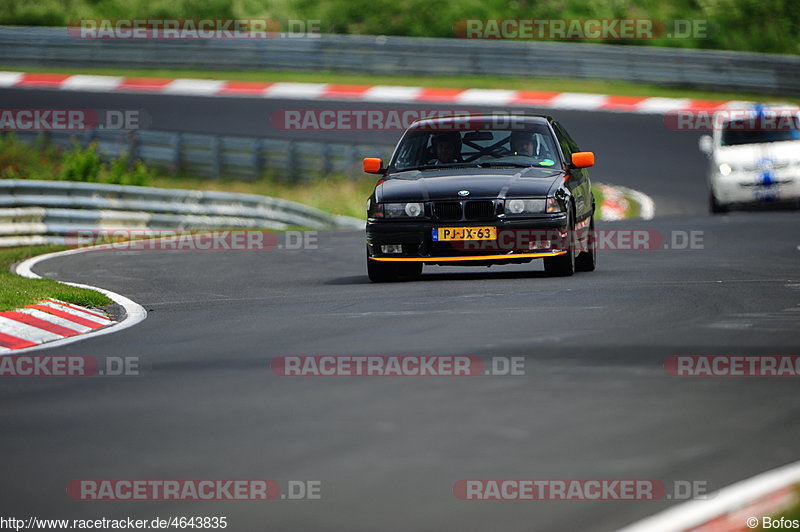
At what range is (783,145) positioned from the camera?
23.2 m

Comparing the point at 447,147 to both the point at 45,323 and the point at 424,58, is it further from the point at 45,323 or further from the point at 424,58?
the point at 424,58

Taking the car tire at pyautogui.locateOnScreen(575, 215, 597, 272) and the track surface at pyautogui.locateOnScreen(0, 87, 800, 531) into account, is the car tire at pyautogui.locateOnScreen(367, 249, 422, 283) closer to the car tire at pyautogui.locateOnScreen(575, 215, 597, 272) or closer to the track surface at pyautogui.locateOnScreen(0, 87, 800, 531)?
the track surface at pyautogui.locateOnScreen(0, 87, 800, 531)

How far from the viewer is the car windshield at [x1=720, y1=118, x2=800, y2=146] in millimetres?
23359

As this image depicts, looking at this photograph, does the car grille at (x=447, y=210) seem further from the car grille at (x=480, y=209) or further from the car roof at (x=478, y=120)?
the car roof at (x=478, y=120)

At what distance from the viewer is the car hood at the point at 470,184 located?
12.8m

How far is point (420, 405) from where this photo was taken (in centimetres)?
688

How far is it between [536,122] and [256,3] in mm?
29156

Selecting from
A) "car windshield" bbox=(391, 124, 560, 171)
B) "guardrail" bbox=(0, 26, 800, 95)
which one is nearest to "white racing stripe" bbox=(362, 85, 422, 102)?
"guardrail" bbox=(0, 26, 800, 95)

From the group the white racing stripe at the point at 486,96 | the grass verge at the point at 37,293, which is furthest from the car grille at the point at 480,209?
the white racing stripe at the point at 486,96

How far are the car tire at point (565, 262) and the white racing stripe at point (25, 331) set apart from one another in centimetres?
469

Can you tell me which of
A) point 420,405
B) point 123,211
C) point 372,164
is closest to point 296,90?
point 123,211

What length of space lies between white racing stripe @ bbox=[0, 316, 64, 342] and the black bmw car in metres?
3.35

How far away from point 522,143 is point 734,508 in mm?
8920

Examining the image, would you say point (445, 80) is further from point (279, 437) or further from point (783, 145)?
point (279, 437)
